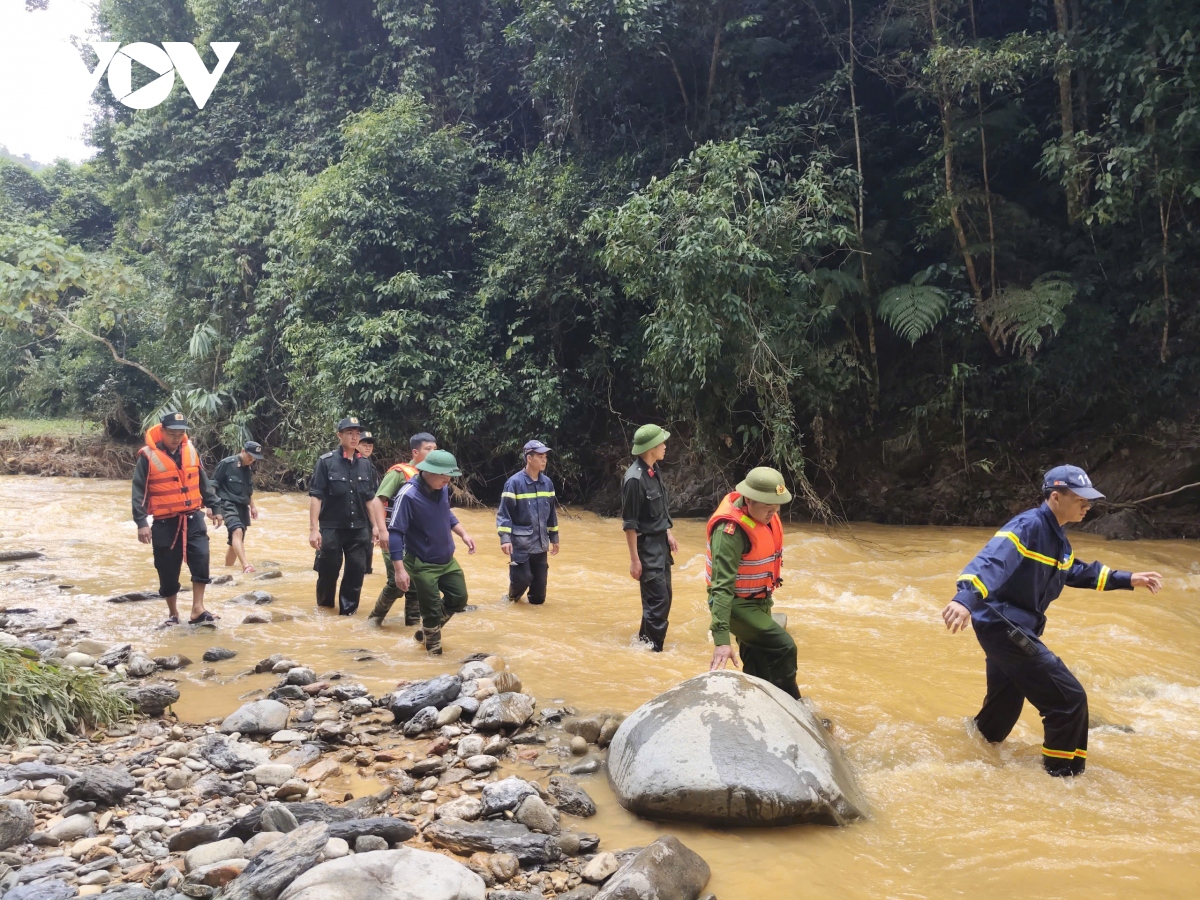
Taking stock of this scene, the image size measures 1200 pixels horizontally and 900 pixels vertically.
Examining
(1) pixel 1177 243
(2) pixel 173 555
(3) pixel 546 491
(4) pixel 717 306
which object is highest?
(1) pixel 1177 243

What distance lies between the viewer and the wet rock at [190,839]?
11.9 feet

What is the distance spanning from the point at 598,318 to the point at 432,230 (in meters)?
4.38

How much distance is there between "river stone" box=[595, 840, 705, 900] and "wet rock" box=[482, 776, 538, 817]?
0.75 metres

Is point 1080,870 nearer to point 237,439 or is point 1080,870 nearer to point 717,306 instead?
point 717,306

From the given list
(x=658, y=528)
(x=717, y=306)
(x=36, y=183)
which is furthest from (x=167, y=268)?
(x=658, y=528)

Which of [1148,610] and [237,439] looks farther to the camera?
[237,439]

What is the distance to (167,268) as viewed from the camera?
2250 cm

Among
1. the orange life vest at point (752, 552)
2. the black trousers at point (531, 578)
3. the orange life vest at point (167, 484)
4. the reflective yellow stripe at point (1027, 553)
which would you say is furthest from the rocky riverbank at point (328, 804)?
the black trousers at point (531, 578)

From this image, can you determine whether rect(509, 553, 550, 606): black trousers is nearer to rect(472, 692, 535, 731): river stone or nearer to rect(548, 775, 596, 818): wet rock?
rect(472, 692, 535, 731): river stone

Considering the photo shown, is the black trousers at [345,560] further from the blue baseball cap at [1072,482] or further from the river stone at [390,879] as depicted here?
the blue baseball cap at [1072,482]

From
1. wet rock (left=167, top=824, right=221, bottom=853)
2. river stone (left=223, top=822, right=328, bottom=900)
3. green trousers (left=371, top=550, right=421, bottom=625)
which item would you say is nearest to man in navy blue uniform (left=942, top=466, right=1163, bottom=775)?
river stone (left=223, top=822, right=328, bottom=900)

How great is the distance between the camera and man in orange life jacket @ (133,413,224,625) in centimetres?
727

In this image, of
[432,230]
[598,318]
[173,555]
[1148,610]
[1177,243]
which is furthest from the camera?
[432,230]

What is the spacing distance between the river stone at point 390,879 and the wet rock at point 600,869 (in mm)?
463
